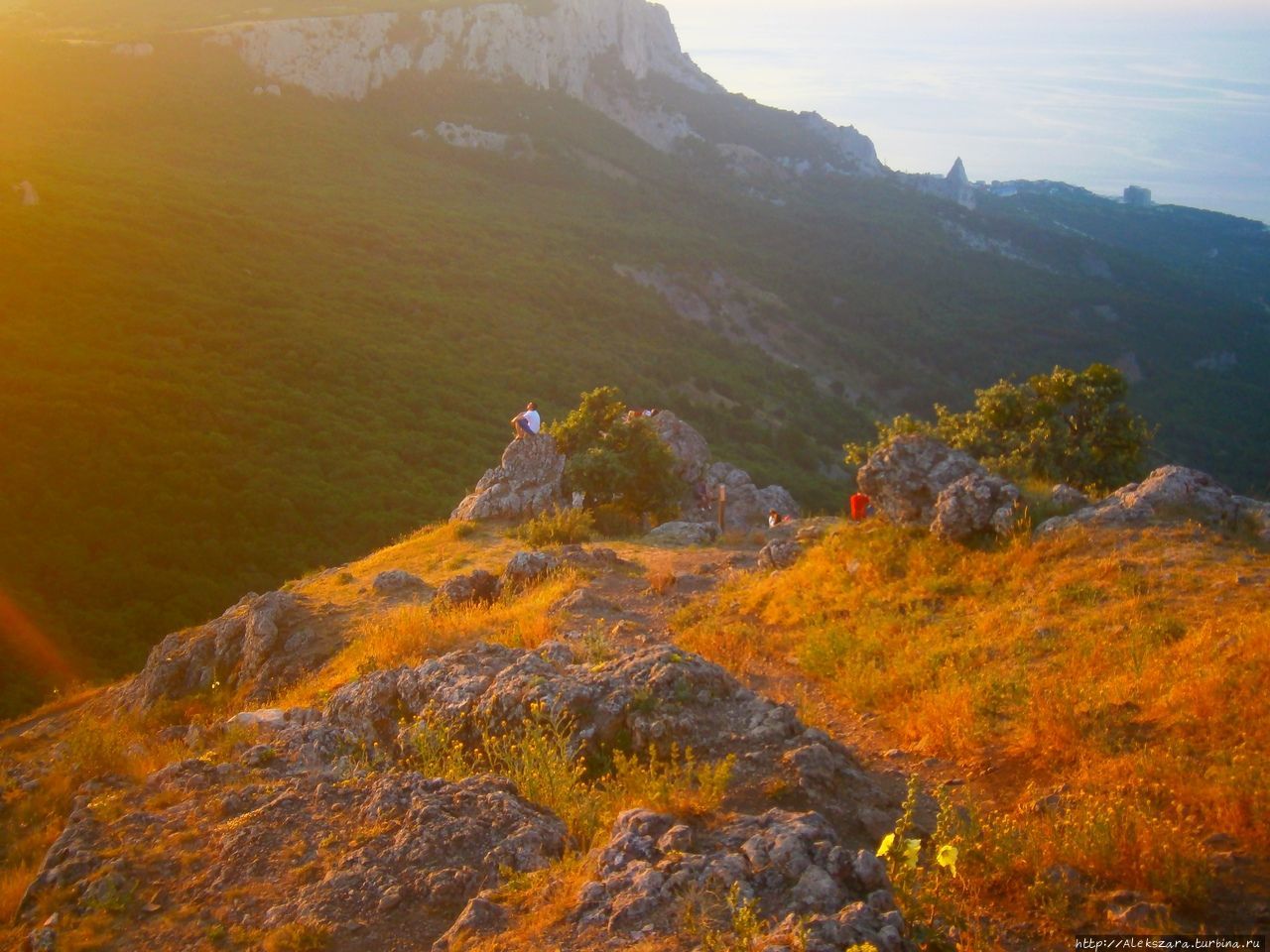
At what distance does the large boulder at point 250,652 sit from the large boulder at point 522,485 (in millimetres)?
4760

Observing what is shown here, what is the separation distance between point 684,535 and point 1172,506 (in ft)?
22.3

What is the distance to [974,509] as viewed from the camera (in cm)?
857

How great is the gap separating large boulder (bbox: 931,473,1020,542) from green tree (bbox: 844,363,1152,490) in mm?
5180

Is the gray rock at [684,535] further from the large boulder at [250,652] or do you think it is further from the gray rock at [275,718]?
the gray rock at [275,718]

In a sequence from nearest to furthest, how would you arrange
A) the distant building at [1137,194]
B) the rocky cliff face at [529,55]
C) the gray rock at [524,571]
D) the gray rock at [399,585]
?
the gray rock at [524,571] → the gray rock at [399,585] → the rocky cliff face at [529,55] → the distant building at [1137,194]

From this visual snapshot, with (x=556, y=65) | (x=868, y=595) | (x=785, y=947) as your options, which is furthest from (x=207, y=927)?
(x=556, y=65)

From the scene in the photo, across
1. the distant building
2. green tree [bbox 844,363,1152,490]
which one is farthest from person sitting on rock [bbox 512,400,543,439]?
the distant building

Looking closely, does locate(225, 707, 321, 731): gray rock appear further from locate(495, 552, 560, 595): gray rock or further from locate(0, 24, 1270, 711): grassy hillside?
locate(0, 24, 1270, 711): grassy hillside

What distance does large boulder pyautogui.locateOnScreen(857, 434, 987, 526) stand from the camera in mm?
9320

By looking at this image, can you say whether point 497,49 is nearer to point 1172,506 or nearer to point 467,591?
point 467,591

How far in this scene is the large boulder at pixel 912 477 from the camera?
9320 millimetres

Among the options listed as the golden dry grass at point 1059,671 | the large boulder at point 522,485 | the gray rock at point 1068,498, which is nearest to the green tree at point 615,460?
the large boulder at point 522,485

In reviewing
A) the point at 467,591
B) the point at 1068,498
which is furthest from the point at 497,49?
the point at 1068,498

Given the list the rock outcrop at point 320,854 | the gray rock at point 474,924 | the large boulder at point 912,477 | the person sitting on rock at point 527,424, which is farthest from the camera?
the person sitting on rock at point 527,424
